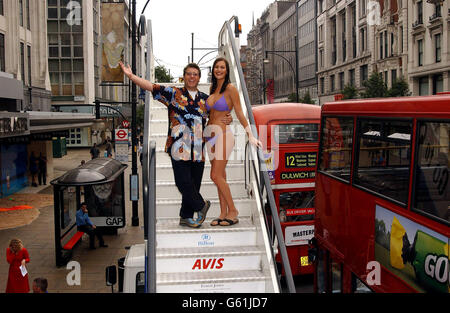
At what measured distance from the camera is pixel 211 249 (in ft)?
17.1

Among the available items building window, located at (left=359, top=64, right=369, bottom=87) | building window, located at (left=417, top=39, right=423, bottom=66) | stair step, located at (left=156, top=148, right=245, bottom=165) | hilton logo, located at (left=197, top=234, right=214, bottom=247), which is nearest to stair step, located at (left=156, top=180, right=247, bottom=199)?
stair step, located at (left=156, top=148, right=245, bottom=165)

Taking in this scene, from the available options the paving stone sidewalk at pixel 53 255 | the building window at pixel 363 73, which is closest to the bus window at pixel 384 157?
the paving stone sidewalk at pixel 53 255

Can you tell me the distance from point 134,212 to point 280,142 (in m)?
7.62

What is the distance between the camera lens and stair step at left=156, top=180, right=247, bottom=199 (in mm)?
6281

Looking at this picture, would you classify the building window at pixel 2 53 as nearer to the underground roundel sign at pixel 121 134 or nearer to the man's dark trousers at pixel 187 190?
the underground roundel sign at pixel 121 134

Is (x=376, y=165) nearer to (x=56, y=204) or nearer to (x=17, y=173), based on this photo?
(x=56, y=204)

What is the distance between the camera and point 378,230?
5.95m

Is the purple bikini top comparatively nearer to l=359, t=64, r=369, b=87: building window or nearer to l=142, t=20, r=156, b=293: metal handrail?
l=142, t=20, r=156, b=293: metal handrail

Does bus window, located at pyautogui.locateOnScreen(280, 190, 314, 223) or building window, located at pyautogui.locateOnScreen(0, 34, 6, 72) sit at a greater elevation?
building window, located at pyautogui.locateOnScreen(0, 34, 6, 72)

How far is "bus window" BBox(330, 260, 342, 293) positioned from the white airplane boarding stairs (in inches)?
78.4

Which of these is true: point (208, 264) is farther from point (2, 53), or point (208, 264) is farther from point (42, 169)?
point (2, 53)

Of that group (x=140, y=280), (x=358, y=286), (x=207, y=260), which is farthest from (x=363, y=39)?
(x=207, y=260)

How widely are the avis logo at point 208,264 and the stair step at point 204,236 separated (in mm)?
305

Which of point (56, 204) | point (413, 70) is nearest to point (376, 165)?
point (56, 204)
